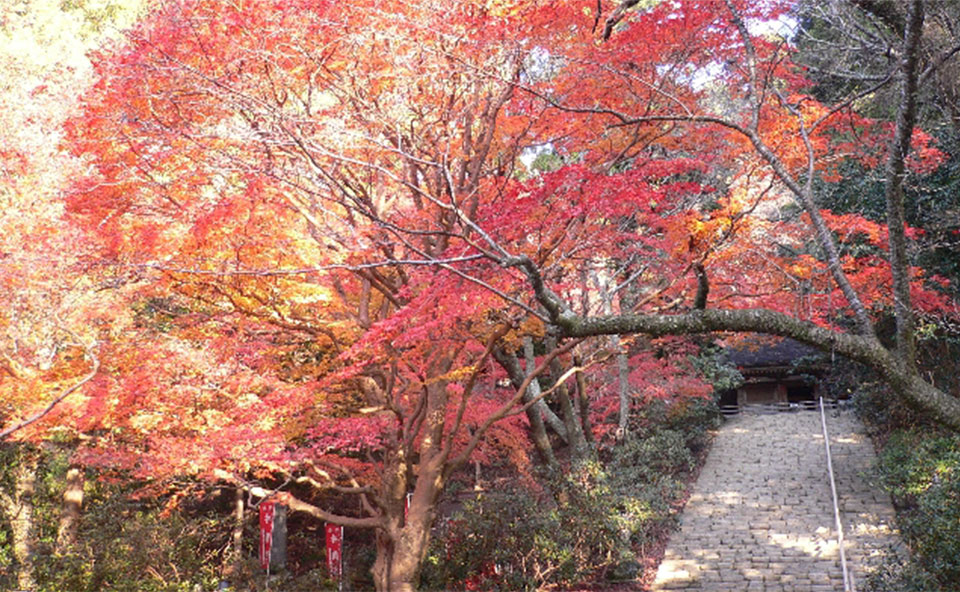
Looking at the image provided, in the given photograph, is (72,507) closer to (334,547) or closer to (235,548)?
(235,548)

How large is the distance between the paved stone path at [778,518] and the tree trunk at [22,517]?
8.88 metres

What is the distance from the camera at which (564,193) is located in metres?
7.27

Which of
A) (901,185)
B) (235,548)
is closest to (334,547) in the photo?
(235,548)

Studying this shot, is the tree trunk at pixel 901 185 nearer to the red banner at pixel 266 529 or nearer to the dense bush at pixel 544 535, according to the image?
the dense bush at pixel 544 535

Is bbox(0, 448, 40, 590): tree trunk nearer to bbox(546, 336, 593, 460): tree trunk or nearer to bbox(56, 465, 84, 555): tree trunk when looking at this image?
bbox(56, 465, 84, 555): tree trunk

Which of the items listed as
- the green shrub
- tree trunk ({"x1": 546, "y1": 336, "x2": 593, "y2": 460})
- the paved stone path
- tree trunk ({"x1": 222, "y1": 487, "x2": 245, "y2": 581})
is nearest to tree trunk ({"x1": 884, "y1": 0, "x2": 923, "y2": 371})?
the green shrub

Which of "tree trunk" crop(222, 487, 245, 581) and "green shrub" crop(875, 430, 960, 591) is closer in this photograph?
"green shrub" crop(875, 430, 960, 591)

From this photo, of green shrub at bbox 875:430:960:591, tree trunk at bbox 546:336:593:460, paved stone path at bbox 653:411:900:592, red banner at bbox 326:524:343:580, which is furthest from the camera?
tree trunk at bbox 546:336:593:460

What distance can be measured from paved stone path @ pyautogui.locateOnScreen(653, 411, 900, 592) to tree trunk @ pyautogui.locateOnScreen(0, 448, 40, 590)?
8878 mm

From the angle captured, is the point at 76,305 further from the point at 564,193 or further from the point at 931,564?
the point at 931,564

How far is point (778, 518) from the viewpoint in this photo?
12391mm

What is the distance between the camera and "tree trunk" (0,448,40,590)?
999 centimetres

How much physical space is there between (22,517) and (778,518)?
12313 millimetres

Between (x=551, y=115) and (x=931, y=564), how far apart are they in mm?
5913
